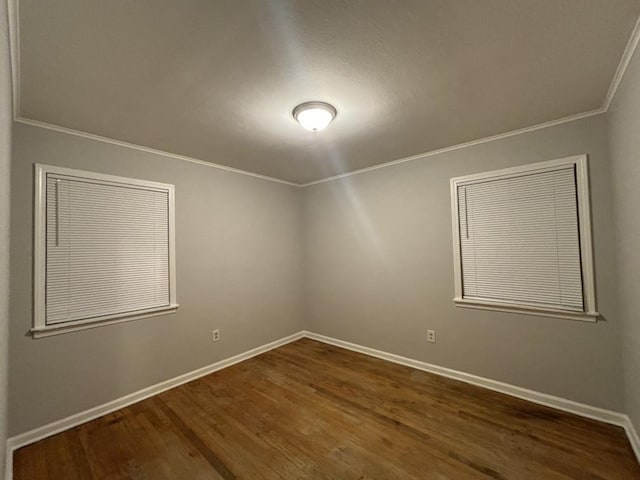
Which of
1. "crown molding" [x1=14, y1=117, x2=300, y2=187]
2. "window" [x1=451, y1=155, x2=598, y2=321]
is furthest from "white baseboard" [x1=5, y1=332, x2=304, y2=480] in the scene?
"window" [x1=451, y1=155, x2=598, y2=321]

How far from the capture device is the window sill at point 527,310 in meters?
2.17

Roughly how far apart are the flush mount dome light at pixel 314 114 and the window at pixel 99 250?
5.62ft

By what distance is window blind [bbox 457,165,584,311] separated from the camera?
7.40ft

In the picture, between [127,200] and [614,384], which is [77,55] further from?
[614,384]

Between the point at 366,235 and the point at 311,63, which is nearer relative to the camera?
the point at 311,63

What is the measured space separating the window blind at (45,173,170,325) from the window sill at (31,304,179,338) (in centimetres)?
4

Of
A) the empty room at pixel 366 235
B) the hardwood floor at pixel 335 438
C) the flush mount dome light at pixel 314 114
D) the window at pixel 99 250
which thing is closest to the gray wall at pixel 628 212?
the empty room at pixel 366 235

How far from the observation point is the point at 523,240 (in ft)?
8.06

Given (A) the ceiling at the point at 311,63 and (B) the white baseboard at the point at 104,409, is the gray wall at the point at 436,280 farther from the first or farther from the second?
(B) the white baseboard at the point at 104,409

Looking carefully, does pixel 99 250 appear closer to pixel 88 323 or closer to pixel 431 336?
pixel 88 323

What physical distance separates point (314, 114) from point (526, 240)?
86.1 inches

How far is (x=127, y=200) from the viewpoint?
2549mm

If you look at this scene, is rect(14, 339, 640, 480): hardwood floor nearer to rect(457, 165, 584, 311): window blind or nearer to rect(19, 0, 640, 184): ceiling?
rect(457, 165, 584, 311): window blind

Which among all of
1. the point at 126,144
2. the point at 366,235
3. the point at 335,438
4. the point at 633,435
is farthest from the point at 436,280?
the point at 126,144
